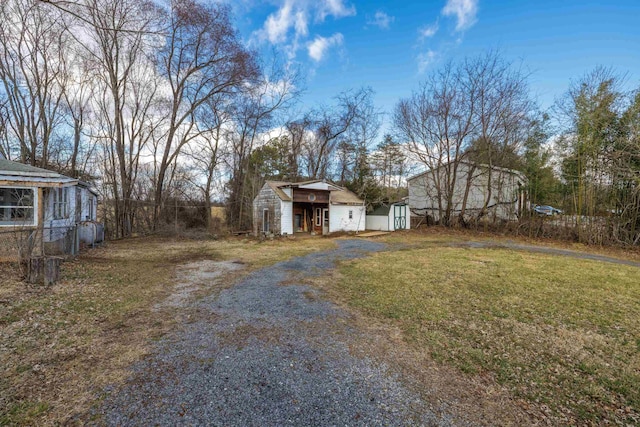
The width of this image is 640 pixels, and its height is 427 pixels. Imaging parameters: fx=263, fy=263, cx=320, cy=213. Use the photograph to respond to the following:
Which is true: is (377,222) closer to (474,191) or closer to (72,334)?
(474,191)

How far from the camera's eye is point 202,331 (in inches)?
146

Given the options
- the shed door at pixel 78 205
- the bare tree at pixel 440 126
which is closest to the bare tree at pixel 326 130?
the bare tree at pixel 440 126

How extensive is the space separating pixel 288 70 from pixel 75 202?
17.0m

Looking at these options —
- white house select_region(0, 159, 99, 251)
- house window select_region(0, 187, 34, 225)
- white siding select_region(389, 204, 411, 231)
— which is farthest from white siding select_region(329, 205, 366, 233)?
house window select_region(0, 187, 34, 225)

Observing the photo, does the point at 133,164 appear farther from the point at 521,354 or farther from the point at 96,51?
the point at 521,354

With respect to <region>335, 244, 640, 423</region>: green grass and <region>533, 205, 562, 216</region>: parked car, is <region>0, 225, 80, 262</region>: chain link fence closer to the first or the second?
<region>335, 244, 640, 423</region>: green grass

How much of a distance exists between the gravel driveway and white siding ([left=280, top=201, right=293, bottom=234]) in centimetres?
1182

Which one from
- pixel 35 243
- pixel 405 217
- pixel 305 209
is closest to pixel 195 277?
pixel 35 243

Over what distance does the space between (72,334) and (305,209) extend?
15.3 metres

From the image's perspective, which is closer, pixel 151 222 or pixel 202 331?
pixel 202 331

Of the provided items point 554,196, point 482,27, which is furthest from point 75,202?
point 554,196

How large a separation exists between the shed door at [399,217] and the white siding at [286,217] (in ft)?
26.4

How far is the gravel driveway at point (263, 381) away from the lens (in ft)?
7.09

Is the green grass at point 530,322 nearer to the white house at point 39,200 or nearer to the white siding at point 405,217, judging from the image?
the white house at point 39,200
